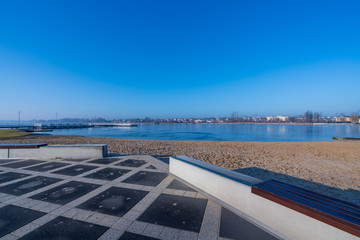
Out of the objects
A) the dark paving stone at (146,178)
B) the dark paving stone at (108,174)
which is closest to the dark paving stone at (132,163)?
the dark paving stone at (108,174)

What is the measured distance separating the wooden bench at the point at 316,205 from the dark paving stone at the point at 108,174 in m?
4.18

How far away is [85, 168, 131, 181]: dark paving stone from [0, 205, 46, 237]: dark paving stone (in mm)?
1926

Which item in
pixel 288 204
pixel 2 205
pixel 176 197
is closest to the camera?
pixel 288 204

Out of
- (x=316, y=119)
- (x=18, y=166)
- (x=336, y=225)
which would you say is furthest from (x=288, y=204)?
(x=316, y=119)

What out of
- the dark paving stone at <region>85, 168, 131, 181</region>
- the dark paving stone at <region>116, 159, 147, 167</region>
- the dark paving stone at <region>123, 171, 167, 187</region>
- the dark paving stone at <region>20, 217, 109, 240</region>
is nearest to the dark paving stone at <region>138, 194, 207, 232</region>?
the dark paving stone at <region>20, 217, 109, 240</region>

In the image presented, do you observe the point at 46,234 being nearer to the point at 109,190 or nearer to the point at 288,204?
the point at 109,190

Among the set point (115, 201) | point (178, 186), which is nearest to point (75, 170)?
point (115, 201)

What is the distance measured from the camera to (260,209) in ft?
9.27

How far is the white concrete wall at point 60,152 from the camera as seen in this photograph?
7.24 metres

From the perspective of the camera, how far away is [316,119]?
149000 millimetres

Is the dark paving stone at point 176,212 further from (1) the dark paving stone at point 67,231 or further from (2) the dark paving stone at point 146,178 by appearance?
(2) the dark paving stone at point 146,178

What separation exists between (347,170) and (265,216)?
8.71 meters

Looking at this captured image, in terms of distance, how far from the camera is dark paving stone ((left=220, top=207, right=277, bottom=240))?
2490mm

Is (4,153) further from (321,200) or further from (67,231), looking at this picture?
(321,200)
